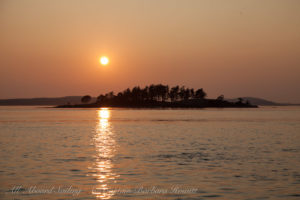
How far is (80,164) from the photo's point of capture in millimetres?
33531

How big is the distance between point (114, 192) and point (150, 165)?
31.9 ft

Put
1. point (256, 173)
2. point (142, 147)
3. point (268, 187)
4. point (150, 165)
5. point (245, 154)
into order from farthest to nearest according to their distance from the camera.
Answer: point (142, 147) < point (245, 154) < point (150, 165) < point (256, 173) < point (268, 187)

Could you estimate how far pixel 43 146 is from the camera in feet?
157

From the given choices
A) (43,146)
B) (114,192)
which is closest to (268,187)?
(114,192)

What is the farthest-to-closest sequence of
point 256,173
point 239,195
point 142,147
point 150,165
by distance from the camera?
point 142,147
point 150,165
point 256,173
point 239,195

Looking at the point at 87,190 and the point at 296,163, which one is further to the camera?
the point at 296,163

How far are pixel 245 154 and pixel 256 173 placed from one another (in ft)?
36.3

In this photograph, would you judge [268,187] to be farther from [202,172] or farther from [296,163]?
[296,163]

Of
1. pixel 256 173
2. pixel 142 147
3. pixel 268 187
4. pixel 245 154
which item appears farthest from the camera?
pixel 142 147

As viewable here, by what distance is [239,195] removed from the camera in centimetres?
2277

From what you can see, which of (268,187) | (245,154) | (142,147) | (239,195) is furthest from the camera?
(142,147)

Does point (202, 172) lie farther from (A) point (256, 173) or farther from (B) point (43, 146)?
(B) point (43, 146)

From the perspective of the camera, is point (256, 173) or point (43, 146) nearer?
point (256, 173)

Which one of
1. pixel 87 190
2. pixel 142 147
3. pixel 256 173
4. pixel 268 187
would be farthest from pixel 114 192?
pixel 142 147
